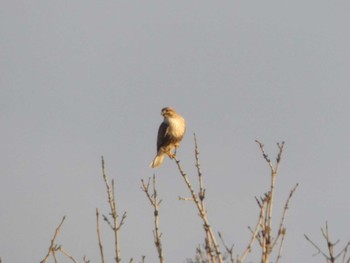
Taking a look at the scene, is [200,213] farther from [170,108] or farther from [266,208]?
[170,108]

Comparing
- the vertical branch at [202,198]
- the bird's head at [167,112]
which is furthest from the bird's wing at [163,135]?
the vertical branch at [202,198]

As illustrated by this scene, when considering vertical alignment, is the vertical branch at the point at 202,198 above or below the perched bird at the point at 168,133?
below

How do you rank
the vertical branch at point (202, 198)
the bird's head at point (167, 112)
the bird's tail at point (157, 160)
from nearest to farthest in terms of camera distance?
the vertical branch at point (202, 198), the bird's tail at point (157, 160), the bird's head at point (167, 112)

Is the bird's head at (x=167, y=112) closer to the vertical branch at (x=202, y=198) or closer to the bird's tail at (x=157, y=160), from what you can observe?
the bird's tail at (x=157, y=160)

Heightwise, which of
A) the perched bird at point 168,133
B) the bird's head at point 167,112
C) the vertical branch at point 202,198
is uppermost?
the bird's head at point 167,112

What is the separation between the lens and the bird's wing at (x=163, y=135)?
47.7ft

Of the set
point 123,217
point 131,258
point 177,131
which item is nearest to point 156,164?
point 177,131

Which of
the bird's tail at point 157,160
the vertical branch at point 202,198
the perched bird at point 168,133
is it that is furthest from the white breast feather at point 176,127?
the vertical branch at point 202,198

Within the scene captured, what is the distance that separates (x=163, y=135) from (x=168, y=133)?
163 mm

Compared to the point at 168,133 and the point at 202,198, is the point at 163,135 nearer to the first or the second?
the point at 168,133

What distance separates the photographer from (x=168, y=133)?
14.5 m

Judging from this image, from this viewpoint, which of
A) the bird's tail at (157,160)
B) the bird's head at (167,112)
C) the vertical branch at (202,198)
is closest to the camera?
the vertical branch at (202,198)

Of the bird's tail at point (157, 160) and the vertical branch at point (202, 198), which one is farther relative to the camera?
the bird's tail at point (157, 160)

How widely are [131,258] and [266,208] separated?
3.94 feet
